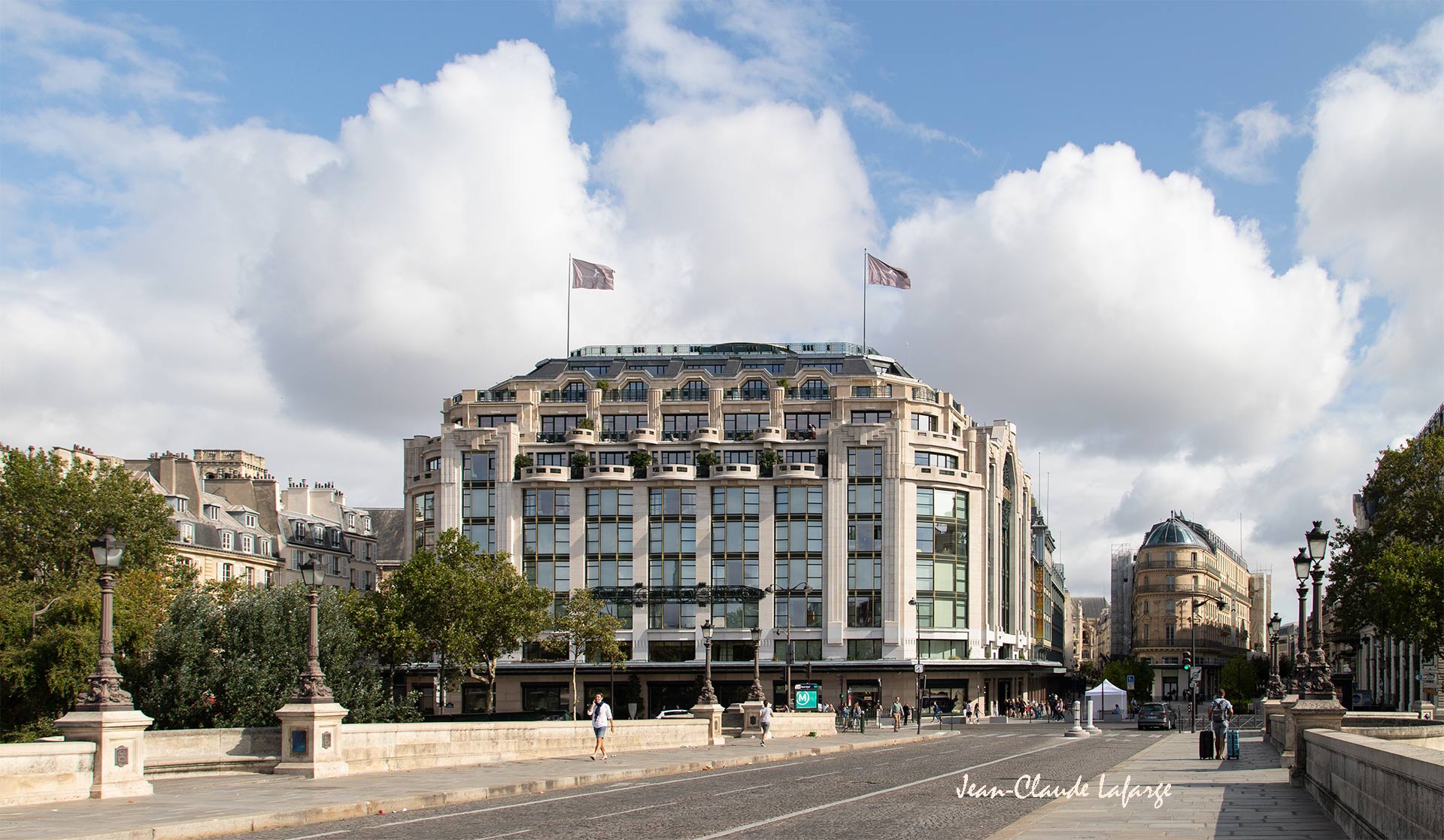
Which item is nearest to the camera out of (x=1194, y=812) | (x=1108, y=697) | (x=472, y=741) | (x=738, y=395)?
(x=1194, y=812)

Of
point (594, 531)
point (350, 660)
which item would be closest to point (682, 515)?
point (594, 531)

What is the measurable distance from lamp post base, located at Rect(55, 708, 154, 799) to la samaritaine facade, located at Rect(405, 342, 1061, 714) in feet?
234

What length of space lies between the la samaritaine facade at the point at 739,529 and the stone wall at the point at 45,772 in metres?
72.3

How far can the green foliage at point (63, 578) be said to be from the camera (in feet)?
186

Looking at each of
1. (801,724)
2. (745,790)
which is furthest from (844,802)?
(801,724)

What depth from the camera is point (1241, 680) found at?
142m

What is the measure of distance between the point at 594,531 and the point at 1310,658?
2691 inches

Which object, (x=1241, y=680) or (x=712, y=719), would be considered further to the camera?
(x=1241, y=680)

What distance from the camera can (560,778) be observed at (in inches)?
1212

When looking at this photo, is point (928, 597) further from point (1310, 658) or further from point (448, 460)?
point (1310, 658)

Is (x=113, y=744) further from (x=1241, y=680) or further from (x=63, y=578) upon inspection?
(x=1241, y=680)

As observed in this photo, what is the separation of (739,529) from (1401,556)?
4402 cm

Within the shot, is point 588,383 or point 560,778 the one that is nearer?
point 560,778

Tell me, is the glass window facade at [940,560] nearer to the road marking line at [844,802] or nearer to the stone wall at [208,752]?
the road marking line at [844,802]
